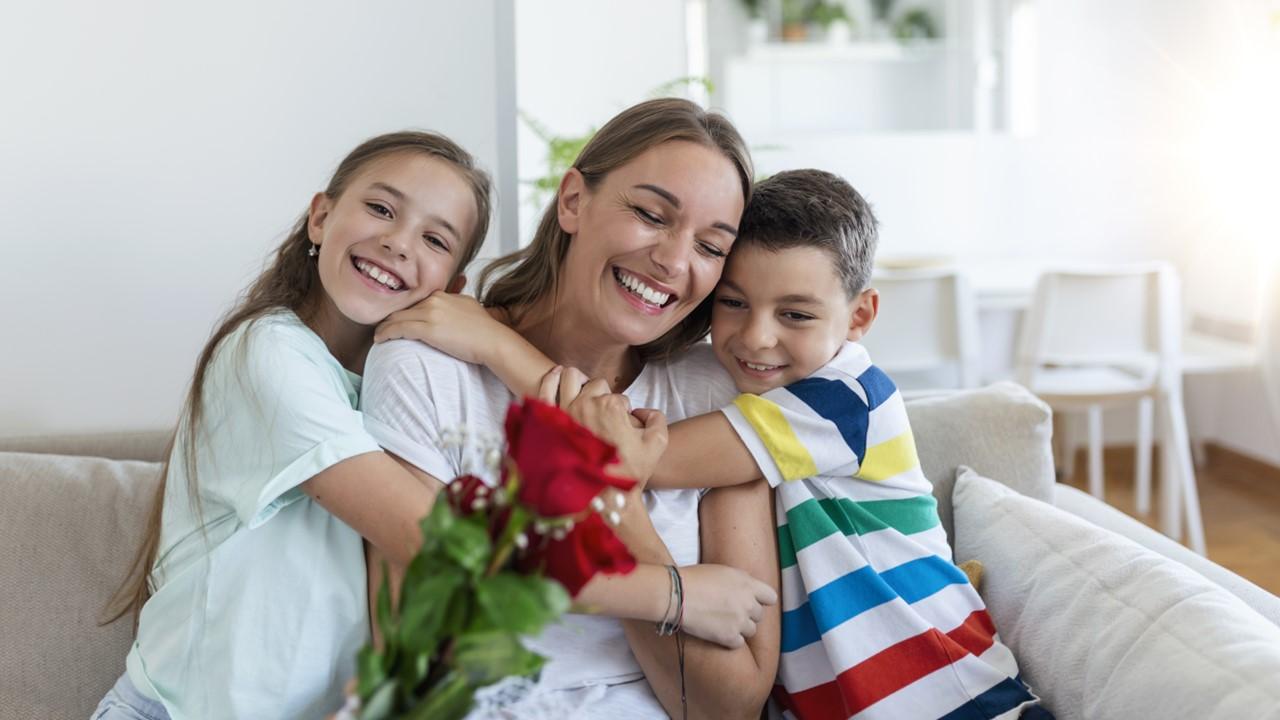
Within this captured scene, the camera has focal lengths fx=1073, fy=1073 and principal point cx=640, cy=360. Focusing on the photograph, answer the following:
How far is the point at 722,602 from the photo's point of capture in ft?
3.83

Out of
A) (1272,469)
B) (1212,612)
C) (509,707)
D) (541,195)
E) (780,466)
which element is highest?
(541,195)

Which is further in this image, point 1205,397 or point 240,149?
point 1205,397

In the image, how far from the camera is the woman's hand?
3.67 ft

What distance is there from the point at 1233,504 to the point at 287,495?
161 inches

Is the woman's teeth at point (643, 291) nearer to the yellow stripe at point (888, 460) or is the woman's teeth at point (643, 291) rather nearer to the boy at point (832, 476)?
the boy at point (832, 476)

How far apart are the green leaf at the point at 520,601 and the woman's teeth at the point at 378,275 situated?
0.78 m

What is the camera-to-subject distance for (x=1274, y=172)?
4.48 m

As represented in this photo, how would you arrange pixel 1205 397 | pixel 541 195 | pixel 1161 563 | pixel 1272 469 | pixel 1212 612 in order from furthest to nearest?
pixel 1205 397 < pixel 1272 469 < pixel 541 195 < pixel 1161 563 < pixel 1212 612

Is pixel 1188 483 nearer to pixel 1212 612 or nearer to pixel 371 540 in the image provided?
pixel 1212 612

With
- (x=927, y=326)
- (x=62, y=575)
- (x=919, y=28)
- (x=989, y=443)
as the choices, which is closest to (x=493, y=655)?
(x=62, y=575)

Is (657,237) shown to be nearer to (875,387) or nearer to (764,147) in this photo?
(875,387)

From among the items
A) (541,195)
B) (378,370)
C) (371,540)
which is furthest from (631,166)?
(541,195)

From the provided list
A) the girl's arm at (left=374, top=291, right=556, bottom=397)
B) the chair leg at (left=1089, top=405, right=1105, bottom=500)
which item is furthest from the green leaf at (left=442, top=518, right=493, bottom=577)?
the chair leg at (left=1089, top=405, right=1105, bottom=500)

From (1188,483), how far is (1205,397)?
1427mm
